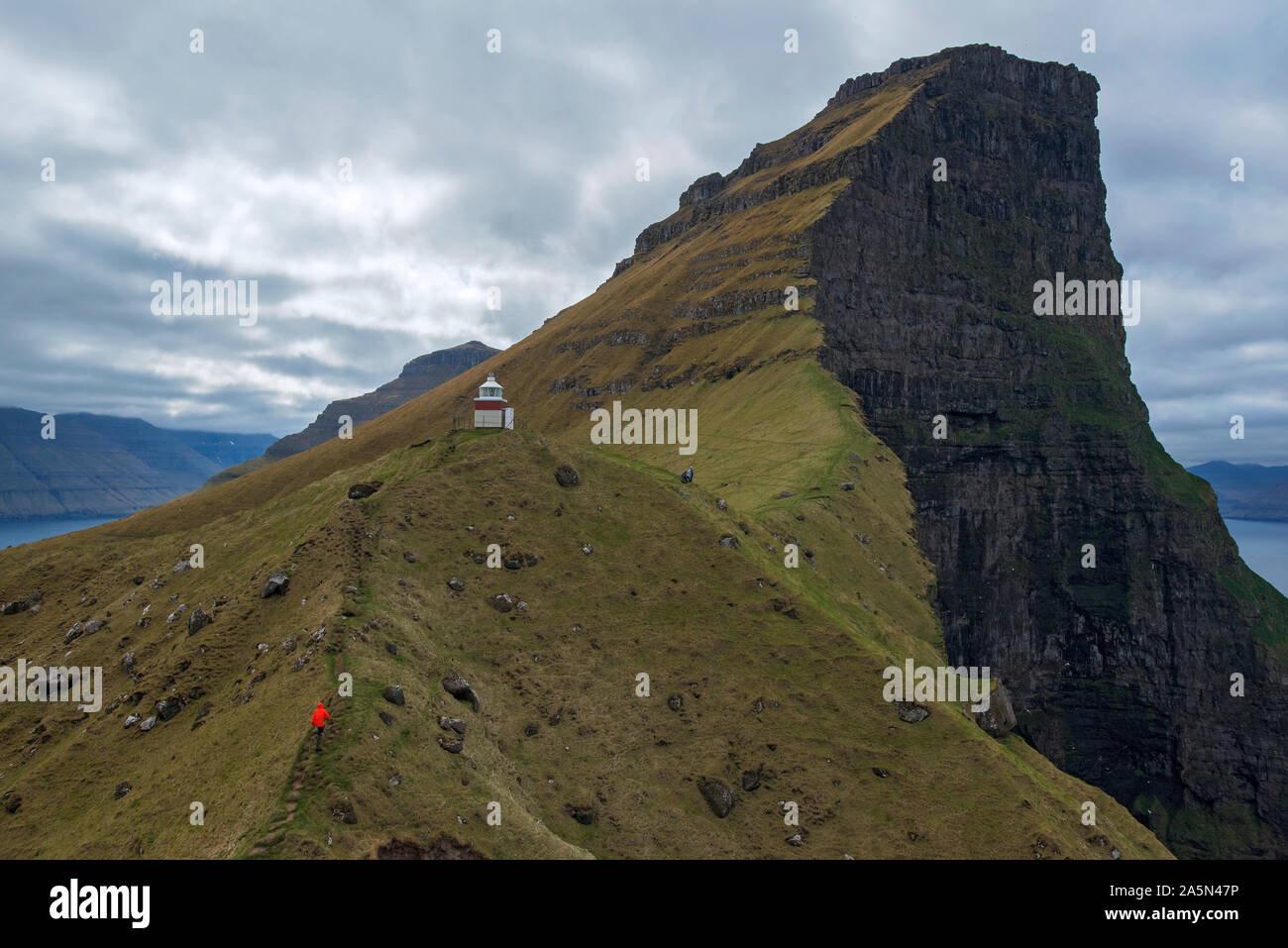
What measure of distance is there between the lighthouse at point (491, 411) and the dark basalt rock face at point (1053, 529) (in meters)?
94.4

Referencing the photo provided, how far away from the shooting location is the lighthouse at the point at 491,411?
60656mm

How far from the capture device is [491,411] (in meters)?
60.6

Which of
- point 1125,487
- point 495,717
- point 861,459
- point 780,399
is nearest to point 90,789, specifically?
point 495,717

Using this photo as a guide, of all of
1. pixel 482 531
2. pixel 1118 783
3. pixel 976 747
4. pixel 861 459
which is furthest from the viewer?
pixel 1118 783

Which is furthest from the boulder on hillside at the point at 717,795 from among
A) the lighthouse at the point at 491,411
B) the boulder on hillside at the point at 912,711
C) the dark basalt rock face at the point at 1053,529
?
the dark basalt rock face at the point at 1053,529

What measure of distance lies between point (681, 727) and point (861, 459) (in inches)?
2639

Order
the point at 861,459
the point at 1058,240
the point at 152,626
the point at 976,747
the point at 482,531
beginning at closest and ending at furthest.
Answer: the point at 976,747 → the point at 152,626 → the point at 482,531 → the point at 861,459 → the point at 1058,240

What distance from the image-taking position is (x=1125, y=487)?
6457 inches

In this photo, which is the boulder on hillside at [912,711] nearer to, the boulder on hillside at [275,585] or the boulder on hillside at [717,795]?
the boulder on hillside at [717,795]

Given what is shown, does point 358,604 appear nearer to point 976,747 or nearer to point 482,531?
point 482,531
